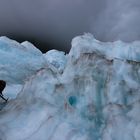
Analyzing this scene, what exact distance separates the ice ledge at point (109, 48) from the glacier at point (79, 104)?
0.63m

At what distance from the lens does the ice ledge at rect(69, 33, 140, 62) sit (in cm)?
897

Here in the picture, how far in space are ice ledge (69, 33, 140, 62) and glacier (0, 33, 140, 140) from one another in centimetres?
63

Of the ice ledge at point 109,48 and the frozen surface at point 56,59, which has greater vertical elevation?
the frozen surface at point 56,59

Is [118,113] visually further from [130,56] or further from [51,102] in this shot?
[130,56]

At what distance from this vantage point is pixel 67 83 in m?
7.23

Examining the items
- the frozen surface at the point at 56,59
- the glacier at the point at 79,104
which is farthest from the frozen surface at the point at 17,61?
the frozen surface at the point at 56,59

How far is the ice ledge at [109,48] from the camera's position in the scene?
8969 millimetres

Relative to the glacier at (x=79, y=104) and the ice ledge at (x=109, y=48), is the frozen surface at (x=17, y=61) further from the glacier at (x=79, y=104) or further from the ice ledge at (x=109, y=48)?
the glacier at (x=79, y=104)

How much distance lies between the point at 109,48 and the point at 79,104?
284cm

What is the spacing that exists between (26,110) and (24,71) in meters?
4.10

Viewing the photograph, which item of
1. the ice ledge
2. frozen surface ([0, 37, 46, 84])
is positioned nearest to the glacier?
the ice ledge

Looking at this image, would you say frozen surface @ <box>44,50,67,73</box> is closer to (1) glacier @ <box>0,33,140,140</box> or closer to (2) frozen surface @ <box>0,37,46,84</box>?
(2) frozen surface @ <box>0,37,46,84</box>

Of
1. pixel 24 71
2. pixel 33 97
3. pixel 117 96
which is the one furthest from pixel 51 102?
pixel 24 71

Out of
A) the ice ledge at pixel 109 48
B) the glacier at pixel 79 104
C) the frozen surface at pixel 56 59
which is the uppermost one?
the frozen surface at pixel 56 59
